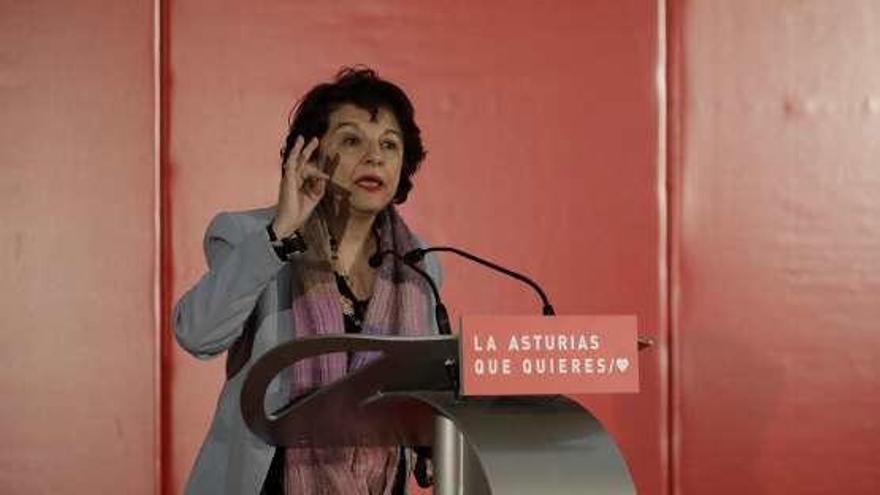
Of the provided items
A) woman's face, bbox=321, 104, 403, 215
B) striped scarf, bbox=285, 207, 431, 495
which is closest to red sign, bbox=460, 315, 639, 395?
striped scarf, bbox=285, 207, 431, 495

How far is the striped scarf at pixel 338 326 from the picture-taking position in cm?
195

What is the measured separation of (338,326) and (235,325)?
0.17m

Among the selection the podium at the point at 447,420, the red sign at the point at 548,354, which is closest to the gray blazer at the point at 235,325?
the podium at the point at 447,420

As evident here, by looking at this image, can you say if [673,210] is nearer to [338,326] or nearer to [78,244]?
[338,326]

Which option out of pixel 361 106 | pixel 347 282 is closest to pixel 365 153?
pixel 361 106

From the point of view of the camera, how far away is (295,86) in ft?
6.81

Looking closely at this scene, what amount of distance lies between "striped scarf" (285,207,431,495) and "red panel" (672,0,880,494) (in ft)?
1.66

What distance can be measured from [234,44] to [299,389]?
604 millimetres

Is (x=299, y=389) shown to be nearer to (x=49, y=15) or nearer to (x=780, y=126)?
(x=49, y=15)

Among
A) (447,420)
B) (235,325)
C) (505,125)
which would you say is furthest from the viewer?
(505,125)

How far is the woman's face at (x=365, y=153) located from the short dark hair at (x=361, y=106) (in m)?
0.01

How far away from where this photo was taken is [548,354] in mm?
1113

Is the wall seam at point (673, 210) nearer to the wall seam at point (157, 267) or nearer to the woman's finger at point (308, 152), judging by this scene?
the woman's finger at point (308, 152)

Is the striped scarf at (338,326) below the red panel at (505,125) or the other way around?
below
